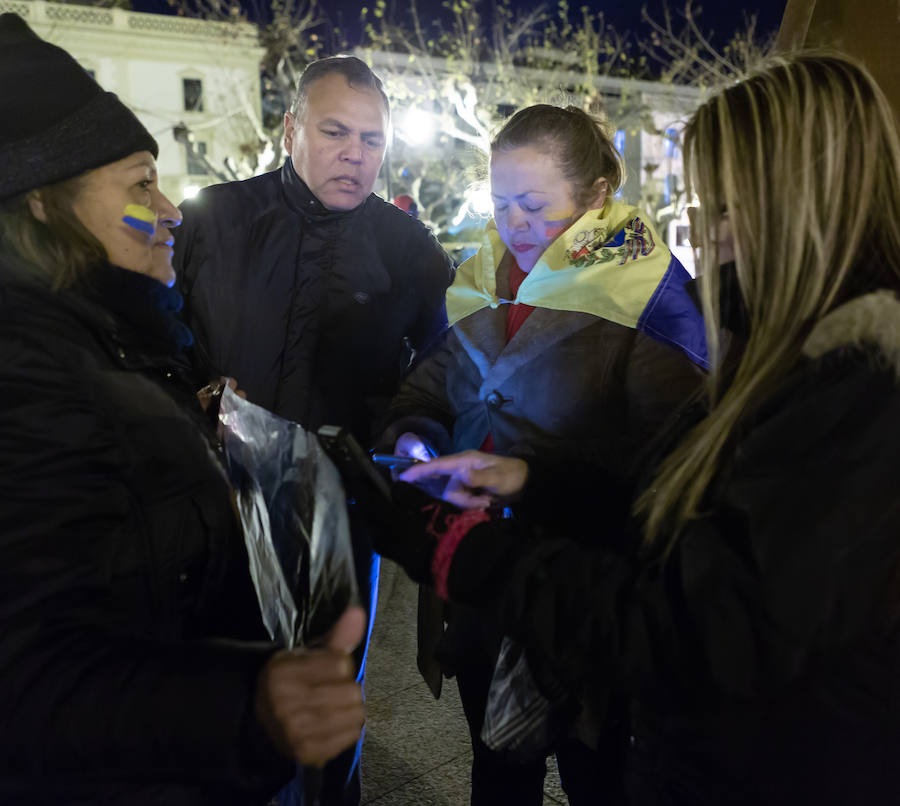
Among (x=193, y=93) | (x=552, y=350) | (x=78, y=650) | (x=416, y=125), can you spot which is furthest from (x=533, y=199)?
(x=193, y=93)

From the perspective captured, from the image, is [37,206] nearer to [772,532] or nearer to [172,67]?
[772,532]

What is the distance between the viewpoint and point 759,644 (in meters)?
0.97

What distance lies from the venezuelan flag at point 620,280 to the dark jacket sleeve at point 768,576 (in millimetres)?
968

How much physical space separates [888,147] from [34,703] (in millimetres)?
1514

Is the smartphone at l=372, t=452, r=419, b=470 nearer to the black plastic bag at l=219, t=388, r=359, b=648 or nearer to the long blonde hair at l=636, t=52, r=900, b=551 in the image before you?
the black plastic bag at l=219, t=388, r=359, b=648

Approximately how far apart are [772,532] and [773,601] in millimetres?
89

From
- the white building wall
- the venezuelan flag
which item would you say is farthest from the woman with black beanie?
the white building wall

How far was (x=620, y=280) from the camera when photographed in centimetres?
204

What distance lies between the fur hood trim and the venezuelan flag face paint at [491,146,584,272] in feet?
4.11

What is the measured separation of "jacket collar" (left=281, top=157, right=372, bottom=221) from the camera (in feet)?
9.04

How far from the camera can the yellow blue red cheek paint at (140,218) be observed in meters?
1.54

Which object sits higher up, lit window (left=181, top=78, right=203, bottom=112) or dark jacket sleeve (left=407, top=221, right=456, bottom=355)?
lit window (left=181, top=78, right=203, bottom=112)

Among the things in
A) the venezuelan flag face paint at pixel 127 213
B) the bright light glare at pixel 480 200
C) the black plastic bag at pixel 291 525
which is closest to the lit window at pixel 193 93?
the bright light glare at pixel 480 200

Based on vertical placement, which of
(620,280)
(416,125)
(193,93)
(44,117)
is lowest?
(620,280)
